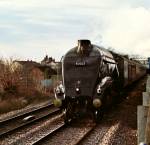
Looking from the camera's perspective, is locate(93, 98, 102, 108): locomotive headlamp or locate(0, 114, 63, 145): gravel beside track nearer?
locate(0, 114, 63, 145): gravel beside track

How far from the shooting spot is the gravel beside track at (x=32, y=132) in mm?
12883

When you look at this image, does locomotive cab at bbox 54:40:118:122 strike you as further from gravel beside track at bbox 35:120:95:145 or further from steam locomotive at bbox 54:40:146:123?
gravel beside track at bbox 35:120:95:145

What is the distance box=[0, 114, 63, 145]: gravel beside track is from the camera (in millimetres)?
12883

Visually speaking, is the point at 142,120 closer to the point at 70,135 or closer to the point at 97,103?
the point at 70,135

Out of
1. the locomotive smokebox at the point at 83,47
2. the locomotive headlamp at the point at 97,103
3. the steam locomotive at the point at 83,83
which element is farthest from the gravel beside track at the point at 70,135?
the locomotive smokebox at the point at 83,47

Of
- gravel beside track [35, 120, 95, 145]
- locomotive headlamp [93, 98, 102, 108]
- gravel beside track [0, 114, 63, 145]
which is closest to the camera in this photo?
gravel beside track [35, 120, 95, 145]

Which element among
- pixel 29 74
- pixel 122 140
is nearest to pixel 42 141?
pixel 122 140

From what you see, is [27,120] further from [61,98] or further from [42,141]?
[42,141]

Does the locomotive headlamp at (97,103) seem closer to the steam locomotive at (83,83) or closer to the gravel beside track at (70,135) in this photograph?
the steam locomotive at (83,83)

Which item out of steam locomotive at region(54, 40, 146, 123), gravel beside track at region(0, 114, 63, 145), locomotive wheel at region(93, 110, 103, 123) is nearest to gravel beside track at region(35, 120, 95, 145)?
locomotive wheel at region(93, 110, 103, 123)

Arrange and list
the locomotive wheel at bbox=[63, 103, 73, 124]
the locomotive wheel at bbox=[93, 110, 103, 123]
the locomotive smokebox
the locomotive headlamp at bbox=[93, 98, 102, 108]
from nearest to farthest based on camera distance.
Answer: the locomotive headlamp at bbox=[93, 98, 102, 108] → the locomotive wheel at bbox=[63, 103, 73, 124] → the locomotive wheel at bbox=[93, 110, 103, 123] → the locomotive smokebox

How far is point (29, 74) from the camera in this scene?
36.8m

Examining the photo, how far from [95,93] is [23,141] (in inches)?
172

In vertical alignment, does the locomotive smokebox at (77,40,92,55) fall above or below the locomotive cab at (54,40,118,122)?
above
